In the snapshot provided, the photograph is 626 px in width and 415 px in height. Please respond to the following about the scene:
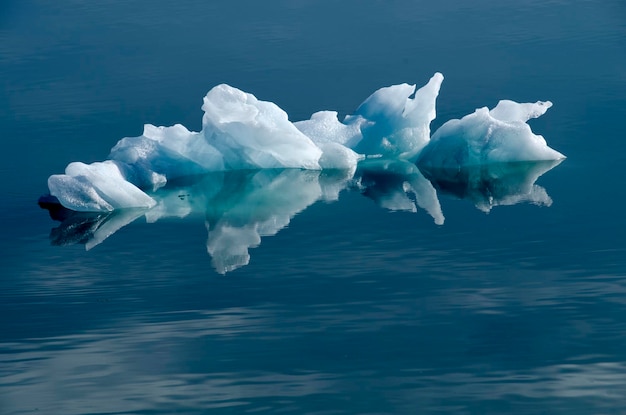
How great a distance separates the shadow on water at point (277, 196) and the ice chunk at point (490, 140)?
98 mm

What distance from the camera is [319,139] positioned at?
10039 mm

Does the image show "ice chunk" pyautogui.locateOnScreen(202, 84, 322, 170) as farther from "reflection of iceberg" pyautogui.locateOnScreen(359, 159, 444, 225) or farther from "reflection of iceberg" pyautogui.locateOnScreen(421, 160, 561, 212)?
"reflection of iceberg" pyautogui.locateOnScreen(421, 160, 561, 212)

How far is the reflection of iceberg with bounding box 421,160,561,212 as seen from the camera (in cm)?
875

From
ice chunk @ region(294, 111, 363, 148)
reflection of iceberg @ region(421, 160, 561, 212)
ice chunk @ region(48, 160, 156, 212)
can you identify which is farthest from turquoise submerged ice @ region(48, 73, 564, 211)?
ice chunk @ region(48, 160, 156, 212)

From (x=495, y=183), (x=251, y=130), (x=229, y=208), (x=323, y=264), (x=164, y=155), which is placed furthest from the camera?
(x=164, y=155)

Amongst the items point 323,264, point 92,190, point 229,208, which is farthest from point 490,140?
point 92,190

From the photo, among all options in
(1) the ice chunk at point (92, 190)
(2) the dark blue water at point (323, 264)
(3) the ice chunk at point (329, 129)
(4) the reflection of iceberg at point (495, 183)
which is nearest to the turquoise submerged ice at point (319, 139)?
(3) the ice chunk at point (329, 129)

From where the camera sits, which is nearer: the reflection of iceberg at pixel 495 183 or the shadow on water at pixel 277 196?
the shadow on water at pixel 277 196

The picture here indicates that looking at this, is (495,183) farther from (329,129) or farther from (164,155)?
(164,155)

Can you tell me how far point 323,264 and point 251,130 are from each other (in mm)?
2474

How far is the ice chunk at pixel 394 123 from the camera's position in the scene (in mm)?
10031

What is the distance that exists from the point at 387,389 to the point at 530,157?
466 cm

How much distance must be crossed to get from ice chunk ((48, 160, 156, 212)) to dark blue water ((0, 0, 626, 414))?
0.20 meters

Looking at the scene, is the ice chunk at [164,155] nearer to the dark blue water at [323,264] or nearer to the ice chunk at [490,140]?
the dark blue water at [323,264]
